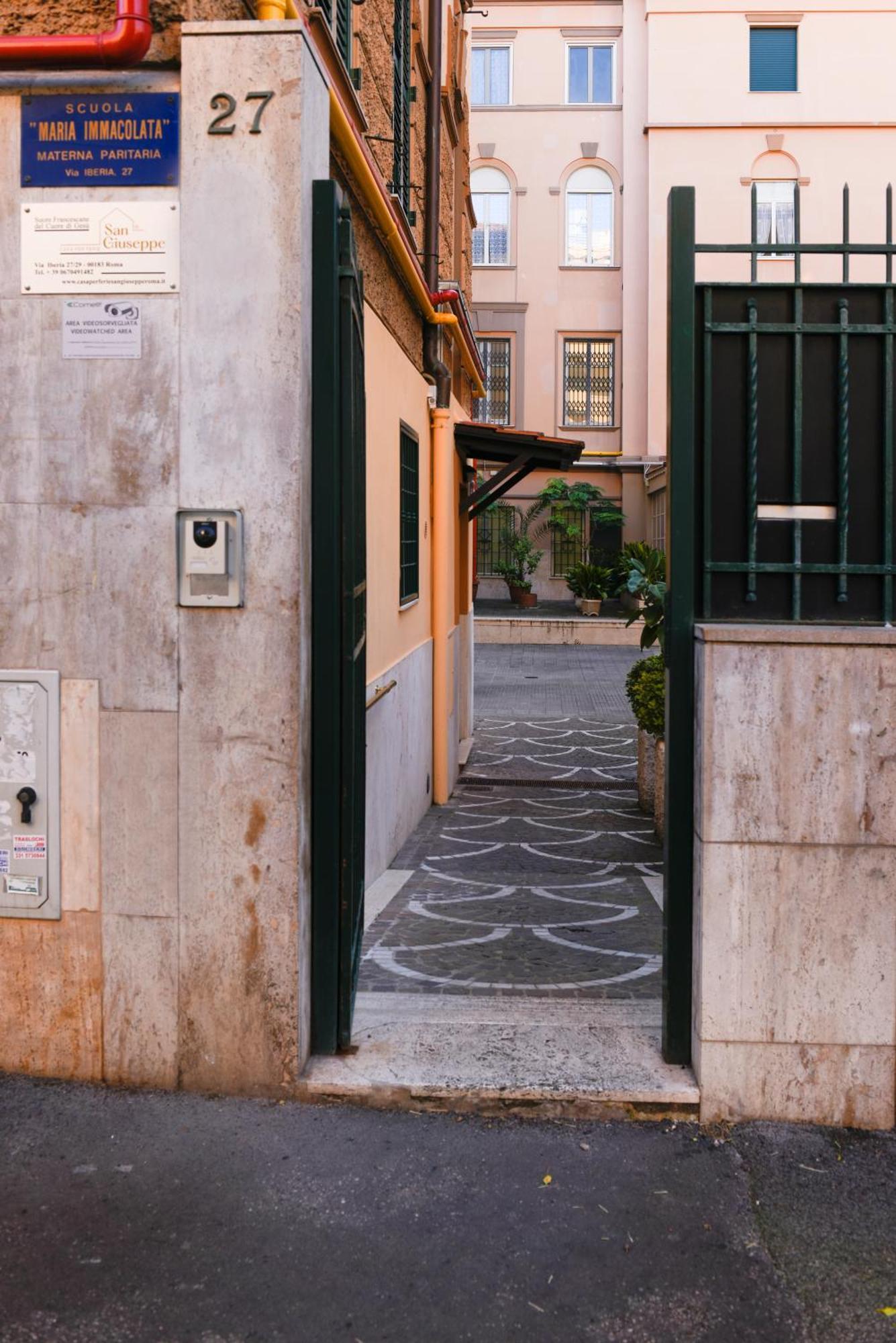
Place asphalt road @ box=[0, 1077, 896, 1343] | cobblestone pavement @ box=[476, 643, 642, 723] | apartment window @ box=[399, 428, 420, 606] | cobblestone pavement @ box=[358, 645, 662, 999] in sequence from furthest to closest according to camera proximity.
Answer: cobblestone pavement @ box=[476, 643, 642, 723] → apartment window @ box=[399, 428, 420, 606] → cobblestone pavement @ box=[358, 645, 662, 999] → asphalt road @ box=[0, 1077, 896, 1343]

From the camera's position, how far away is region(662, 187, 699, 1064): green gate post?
4.10m

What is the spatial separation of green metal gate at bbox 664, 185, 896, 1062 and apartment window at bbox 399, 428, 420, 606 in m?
5.35

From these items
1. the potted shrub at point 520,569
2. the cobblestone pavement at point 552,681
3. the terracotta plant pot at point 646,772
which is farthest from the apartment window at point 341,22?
the potted shrub at point 520,569

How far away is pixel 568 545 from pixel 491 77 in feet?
38.9

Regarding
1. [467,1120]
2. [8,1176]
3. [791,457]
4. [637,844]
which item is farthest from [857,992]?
[637,844]

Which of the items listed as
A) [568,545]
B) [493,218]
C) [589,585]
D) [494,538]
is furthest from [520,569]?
[493,218]

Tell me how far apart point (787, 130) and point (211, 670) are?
106 feet

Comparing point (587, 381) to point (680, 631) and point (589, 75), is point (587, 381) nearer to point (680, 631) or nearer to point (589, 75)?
point (589, 75)

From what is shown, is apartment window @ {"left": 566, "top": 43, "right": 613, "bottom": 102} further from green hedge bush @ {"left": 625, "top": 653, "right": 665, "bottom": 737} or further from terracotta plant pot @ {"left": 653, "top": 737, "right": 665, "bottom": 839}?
terracotta plant pot @ {"left": 653, "top": 737, "right": 665, "bottom": 839}

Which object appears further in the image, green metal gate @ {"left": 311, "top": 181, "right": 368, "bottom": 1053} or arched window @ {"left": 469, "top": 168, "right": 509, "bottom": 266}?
arched window @ {"left": 469, "top": 168, "right": 509, "bottom": 266}

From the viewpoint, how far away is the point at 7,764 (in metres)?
4.19

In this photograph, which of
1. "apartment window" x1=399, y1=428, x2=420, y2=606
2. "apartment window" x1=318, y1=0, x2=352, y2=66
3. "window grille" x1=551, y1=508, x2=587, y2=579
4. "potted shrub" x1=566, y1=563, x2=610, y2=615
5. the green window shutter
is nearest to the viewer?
"apartment window" x1=318, y1=0, x2=352, y2=66

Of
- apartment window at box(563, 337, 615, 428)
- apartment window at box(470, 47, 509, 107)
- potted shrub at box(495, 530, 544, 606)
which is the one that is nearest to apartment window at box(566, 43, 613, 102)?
apartment window at box(470, 47, 509, 107)

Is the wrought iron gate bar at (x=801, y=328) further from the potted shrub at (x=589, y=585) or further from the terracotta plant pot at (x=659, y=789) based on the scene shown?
the potted shrub at (x=589, y=585)
